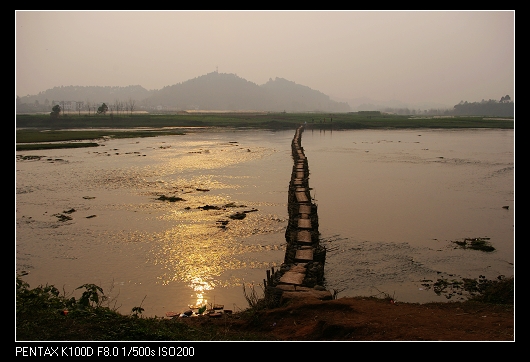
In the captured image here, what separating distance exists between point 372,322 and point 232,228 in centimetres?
694

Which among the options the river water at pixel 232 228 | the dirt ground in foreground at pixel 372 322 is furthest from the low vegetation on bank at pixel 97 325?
the river water at pixel 232 228

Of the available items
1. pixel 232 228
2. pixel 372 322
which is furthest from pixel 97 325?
pixel 232 228

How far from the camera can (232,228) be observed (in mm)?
12508

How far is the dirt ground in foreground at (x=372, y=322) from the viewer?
18.5 feet

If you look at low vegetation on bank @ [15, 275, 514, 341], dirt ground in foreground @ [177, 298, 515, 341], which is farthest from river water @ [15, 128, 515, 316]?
dirt ground in foreground @ [177, 298, 515, 341]

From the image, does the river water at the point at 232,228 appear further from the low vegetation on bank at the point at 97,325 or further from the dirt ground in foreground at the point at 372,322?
the dirt ground in foreground at the point at 372,322

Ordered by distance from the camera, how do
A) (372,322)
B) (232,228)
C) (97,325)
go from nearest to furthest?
(97,325) → (372,322) → (232,228)

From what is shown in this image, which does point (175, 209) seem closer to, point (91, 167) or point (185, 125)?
point (91, 167)

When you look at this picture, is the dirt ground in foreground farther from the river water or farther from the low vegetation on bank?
the river water

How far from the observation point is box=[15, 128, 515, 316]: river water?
8.99 metres

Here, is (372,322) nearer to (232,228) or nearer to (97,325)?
(97,325)

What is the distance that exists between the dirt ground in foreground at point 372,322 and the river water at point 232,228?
126cm

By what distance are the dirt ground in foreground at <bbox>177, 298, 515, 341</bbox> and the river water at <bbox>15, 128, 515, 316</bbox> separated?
49.5 inches

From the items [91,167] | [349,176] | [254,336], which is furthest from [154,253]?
[91,167]
